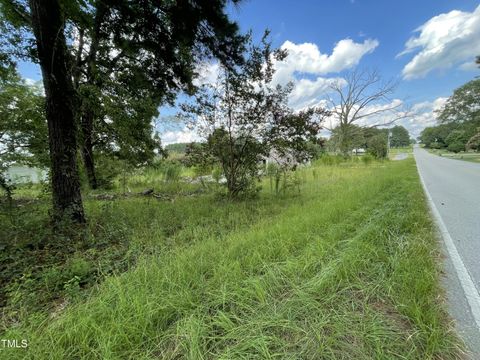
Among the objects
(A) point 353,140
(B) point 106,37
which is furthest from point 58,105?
(A) point 353,140

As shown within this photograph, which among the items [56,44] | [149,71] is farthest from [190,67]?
[56,44]

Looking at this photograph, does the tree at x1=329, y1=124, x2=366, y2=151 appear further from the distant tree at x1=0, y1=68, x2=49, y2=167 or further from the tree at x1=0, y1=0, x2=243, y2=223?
the distant tree at x1=0, y1=68, x2=49, y2=167

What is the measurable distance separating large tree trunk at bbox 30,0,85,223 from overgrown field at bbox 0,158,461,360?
2.73ft

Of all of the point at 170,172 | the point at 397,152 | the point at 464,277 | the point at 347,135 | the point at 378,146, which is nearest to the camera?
the point at 464,277

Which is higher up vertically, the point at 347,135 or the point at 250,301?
the point at 347,135

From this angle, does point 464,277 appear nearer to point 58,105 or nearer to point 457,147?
point 58,105

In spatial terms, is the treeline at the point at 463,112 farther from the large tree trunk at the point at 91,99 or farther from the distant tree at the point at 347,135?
the large tree trunk at the point at 91,99

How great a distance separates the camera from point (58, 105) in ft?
12.6

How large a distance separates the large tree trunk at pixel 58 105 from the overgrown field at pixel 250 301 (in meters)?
0.83

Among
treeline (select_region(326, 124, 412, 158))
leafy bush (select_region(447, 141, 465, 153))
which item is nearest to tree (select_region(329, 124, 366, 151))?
treeline (select_region(326, 124, 412, 158))

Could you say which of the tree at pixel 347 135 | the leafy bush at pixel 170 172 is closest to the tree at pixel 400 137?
the tree at pixel 347 135

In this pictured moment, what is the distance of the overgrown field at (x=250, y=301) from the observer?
1.44m

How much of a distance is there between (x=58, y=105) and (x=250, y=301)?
4563 millimetres

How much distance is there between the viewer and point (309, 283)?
204cm
